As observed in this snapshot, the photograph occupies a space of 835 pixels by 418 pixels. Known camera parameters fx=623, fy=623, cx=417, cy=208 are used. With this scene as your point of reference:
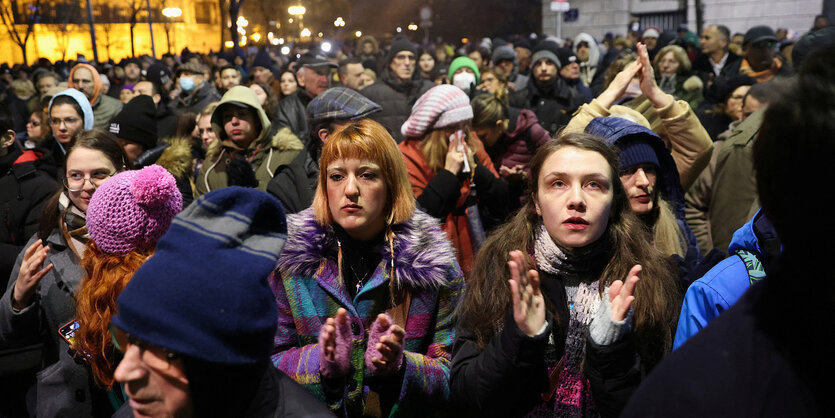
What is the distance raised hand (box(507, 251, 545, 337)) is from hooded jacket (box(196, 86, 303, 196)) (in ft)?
10.6

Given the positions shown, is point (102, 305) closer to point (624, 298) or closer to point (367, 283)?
point (367, 283)

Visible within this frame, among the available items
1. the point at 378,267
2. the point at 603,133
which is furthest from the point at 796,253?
the point at 603,133

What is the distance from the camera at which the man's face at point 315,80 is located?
8.01 m

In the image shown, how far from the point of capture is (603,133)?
10.8 ft

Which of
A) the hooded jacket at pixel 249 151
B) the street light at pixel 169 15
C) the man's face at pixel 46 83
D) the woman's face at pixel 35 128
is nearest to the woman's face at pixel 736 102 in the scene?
the hooded jacket at pixel 249 151

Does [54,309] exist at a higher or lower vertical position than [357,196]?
lower

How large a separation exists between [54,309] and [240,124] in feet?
8.45

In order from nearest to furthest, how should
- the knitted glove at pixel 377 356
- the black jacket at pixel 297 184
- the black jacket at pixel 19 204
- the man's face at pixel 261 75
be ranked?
the knitted glove at pixel 377 356, the black jacket at pixel 19 204, the black jacket at pixel 297 184, the man's face at pixel 261 75

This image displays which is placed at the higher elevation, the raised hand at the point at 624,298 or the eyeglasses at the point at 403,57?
the eyeglasses at the point at 403,57

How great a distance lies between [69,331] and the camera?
8.77 ft

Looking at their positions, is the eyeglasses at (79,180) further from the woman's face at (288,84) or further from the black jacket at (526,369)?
the woman's face at (288,84)

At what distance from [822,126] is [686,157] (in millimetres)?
3215

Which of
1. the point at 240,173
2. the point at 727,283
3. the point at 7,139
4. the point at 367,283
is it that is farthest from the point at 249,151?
the point at 727,283

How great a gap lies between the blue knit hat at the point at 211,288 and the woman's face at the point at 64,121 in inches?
176
